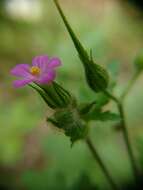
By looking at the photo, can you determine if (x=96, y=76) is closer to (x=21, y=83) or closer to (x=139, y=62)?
(x=21, y=83)

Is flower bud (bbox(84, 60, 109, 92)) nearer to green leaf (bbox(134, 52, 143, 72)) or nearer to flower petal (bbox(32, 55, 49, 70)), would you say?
flower petal (bbox(32, 55, 49, 70))

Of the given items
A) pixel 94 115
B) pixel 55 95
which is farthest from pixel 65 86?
pixel 55 95

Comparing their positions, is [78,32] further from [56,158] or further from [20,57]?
[56,158]

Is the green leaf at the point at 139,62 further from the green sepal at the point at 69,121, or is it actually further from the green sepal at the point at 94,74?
the green sepal at the point at 69,121

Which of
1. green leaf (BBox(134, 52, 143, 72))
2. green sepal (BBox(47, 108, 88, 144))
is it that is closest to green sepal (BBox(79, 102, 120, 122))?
green sepal (BBox(47, 108, 88, 144))

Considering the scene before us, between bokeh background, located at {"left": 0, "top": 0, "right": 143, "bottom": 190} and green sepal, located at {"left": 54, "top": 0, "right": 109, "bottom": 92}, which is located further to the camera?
bokeh background, located at {"left": 0, "top": 0, "right": 143, "bottom": 190}

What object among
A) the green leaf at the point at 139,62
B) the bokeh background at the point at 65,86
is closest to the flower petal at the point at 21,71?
the bokeh background at the point at 65,86

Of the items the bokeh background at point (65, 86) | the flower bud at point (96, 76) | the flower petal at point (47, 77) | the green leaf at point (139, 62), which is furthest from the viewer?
the bokeh background at point (65, 86)
